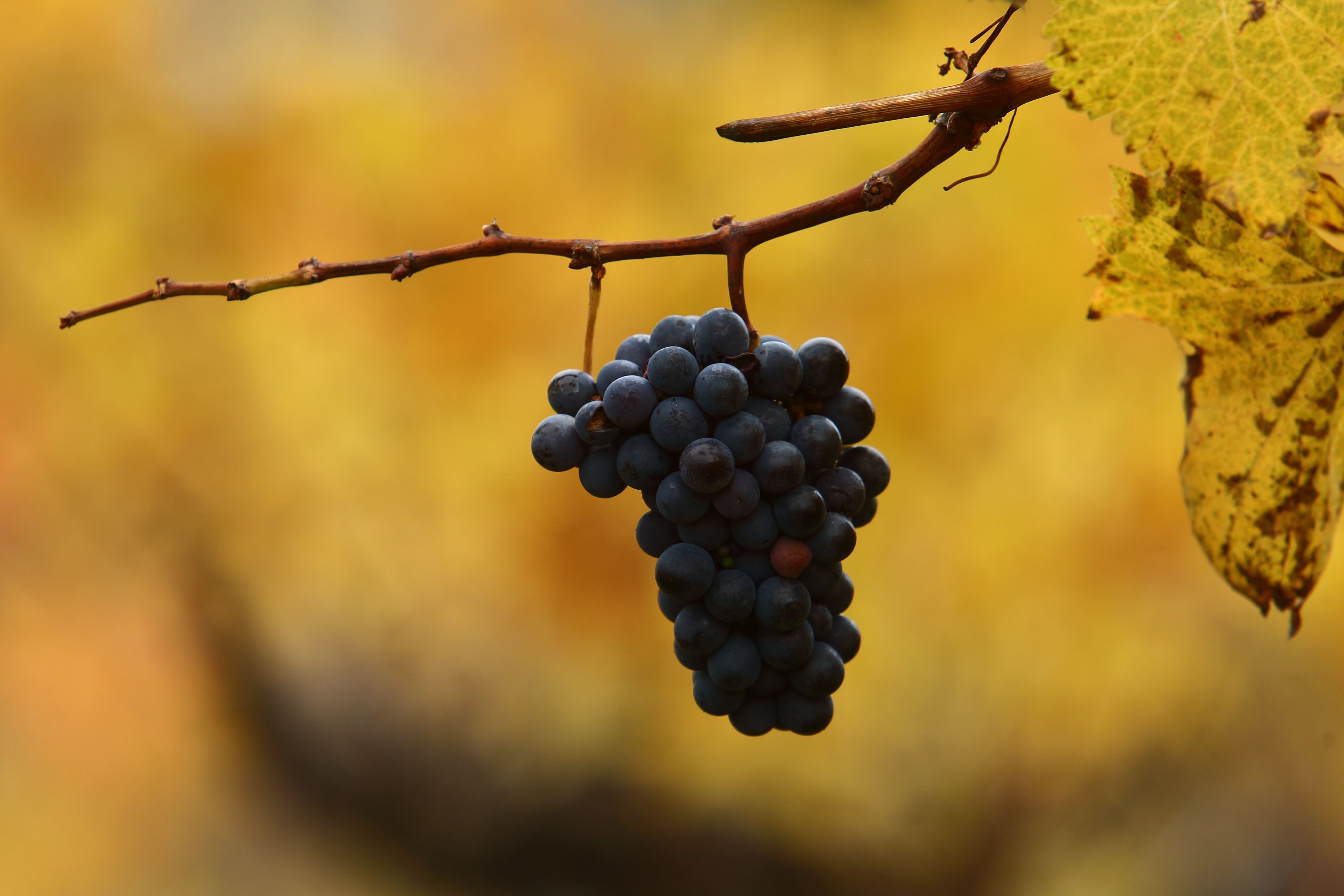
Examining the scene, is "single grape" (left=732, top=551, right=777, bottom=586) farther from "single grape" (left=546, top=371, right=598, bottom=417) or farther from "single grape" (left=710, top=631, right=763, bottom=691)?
"single grape" (left=546, top=371, right=598, bottom=417)

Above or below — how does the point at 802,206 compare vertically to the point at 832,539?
above

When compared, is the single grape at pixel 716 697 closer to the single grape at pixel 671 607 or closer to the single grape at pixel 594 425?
the single grape at pixel 671 607

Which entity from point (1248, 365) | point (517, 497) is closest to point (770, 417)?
point (1248, 365)

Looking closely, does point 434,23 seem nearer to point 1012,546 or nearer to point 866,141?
point 866,141

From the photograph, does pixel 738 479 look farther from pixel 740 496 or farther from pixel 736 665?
pixel 736 665

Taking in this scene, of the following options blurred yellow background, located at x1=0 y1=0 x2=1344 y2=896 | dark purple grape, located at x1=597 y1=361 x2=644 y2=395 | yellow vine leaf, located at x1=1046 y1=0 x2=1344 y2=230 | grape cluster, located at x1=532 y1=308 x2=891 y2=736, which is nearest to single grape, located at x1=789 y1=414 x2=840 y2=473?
grape cluster, located at x1=532 y1=308 x2=891 y2=736

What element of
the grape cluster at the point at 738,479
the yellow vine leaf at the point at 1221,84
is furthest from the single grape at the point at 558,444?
the yellow vine leaf at the point at 1221,84
